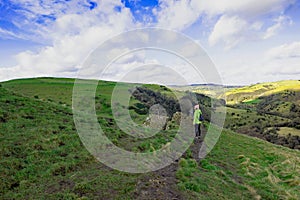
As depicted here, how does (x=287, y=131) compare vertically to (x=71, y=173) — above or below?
below

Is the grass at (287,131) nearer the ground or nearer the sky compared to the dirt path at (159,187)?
nearer the ground

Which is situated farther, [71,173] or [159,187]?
[71,173]

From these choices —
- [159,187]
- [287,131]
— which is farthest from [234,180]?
[287,131]

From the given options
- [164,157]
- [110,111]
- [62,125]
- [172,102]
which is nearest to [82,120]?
[62,125]

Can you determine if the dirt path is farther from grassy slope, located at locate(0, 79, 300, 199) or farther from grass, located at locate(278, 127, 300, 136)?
grass, located at locate(278, 127, 300, 136)

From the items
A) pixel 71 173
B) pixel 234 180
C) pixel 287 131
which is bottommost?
pixel 287 131

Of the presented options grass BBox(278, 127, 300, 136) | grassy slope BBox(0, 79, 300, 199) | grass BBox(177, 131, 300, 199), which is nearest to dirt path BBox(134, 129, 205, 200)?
grassy slope BBox(0, 79, 300, 199)

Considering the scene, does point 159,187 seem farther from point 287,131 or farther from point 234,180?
point 287,131

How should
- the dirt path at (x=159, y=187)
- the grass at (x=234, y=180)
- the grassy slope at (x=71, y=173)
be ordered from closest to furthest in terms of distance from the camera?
the dirt path at (x=159, y=187) < the grassy slope at (x=71, y=173) < the grass at (x=234, y=180)

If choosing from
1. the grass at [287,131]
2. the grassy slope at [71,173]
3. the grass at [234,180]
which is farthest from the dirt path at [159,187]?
the grass at [287,131]

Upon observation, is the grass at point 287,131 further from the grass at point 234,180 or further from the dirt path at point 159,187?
the dirt path at point 159,187

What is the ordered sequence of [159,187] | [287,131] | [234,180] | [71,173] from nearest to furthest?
[159,187]
[71,173]
[234,180]
[287,131]

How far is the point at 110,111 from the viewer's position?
42625mm

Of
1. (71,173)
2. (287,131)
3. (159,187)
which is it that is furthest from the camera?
(287,131)
